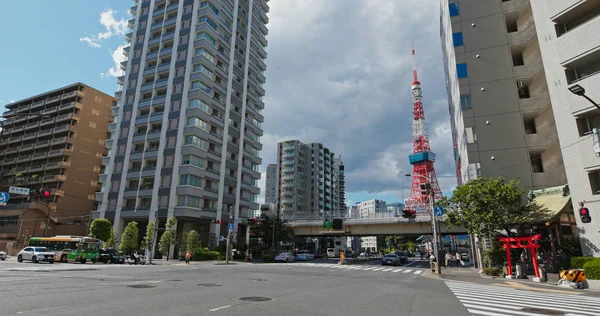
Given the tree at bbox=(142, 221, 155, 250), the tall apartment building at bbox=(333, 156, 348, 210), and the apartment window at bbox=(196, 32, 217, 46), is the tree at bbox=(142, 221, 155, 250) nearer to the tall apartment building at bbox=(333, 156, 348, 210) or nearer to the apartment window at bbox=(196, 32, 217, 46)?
the apartment window at bbox=(196, 32, 217, 46)

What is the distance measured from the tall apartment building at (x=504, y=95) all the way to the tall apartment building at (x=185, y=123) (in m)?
39.9

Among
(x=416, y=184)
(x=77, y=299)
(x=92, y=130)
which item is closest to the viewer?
(x=77, y=299)

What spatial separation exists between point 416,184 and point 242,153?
4918cm

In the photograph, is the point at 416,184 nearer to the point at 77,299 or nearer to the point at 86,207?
the point at 86,207

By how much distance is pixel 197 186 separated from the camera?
5412 centimetres

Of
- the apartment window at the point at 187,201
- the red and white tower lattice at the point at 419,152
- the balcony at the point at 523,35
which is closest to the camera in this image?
the balcony at the point at 523,35

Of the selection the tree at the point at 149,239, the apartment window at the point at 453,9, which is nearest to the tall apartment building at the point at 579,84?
the apartment window at the point at 453,9

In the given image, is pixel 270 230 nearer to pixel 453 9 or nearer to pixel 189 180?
pixel 189 180

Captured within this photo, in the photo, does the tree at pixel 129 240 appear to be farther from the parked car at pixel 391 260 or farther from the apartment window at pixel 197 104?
the parked car at pixel 391 260

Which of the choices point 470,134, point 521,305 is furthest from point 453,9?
point 521,305

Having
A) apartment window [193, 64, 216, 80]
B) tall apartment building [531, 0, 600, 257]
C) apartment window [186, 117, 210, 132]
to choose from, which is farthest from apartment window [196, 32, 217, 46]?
tall apartment building [531, 0, 600, 257]

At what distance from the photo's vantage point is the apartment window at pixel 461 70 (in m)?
35.5

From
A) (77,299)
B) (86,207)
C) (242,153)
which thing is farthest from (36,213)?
(77,299)

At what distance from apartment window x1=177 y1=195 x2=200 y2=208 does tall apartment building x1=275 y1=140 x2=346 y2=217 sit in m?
65.6
